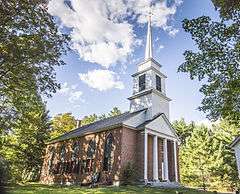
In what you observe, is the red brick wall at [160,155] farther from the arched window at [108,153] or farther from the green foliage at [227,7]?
the green foliage at [227,7]

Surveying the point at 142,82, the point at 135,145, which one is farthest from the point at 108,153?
the point at 142,82

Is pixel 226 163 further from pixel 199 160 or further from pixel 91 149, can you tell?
pixel 91 149

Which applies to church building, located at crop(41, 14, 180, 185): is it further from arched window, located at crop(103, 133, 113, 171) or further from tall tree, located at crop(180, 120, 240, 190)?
tall tree, located at crop(180, 120, 240, 190)

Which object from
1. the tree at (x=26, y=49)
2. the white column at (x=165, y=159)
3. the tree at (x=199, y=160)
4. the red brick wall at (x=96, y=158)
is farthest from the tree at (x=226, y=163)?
the tree at (x=26, y=49)

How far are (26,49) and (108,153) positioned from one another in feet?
44.2

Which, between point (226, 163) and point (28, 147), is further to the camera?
point (226, 163)

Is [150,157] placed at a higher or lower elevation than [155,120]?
lower

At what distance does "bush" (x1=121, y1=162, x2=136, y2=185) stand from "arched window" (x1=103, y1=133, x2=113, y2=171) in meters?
1.79

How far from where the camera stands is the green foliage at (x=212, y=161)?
3741 centimetres

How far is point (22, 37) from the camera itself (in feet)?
48.6

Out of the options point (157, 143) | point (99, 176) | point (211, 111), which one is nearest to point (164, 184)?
point (157, 143)

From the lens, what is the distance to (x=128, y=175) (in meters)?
22.1

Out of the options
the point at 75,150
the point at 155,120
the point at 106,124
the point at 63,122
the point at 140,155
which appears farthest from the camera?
the point at 63,122

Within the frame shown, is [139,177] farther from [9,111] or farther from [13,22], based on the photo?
[13,22]
